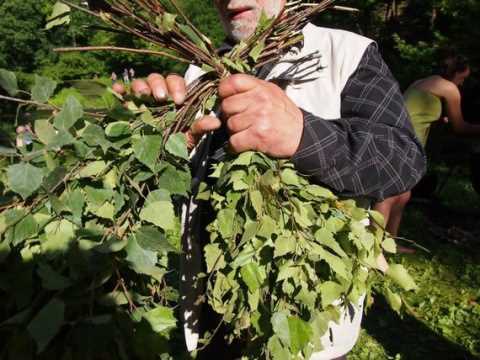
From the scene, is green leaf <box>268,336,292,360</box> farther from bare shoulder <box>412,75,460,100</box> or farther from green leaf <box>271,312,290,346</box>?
bare shoulder <box>412,75,460,100</box>

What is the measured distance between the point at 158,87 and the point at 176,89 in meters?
0.07

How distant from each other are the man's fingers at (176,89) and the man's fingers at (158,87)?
0.02 metres

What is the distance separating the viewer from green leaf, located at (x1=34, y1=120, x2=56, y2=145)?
1.10 metres

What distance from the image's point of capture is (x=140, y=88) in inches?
56.9

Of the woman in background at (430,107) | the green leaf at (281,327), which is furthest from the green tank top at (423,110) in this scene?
the green leaf at (281,327)

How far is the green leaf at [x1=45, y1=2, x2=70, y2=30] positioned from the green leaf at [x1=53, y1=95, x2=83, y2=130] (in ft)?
1.21

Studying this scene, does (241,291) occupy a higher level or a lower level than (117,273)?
lower

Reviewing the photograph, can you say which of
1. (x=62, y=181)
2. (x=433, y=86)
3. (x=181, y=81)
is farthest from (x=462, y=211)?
(x=62, y=181)

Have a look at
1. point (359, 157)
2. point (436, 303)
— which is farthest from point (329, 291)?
point (436, 303)

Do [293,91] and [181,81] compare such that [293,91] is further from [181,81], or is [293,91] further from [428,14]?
[428,14]

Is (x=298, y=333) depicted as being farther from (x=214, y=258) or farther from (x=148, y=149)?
(x=148, y=149)

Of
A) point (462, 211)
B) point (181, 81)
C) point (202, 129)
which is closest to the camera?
point (202, 129)

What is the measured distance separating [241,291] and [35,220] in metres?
0.52

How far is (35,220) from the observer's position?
1.04 metres
